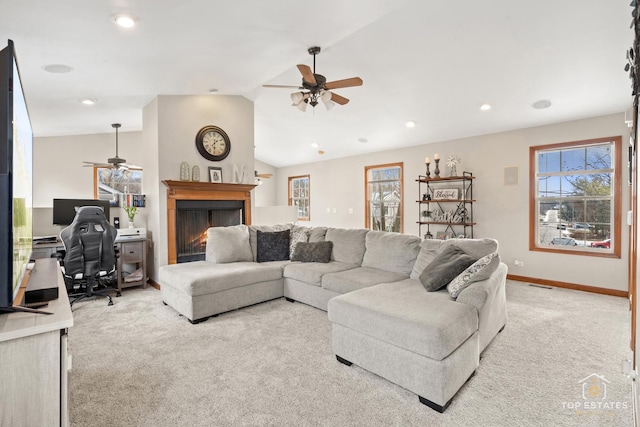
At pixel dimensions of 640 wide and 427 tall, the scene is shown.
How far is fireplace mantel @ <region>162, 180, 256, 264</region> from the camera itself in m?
4.72

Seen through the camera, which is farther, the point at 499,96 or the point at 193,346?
the point at 499,96

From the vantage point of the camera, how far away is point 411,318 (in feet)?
6.66

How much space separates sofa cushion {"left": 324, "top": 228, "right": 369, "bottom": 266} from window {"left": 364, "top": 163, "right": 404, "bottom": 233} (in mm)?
2791

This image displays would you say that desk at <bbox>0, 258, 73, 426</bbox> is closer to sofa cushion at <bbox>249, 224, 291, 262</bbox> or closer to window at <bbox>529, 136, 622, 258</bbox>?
sofa cushion at <bbox>249, 224, 291, 262</bbox>

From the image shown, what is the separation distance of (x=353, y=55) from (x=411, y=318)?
10.2ft

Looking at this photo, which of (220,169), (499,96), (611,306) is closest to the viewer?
(611,306)

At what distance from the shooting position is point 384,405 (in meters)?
1.92

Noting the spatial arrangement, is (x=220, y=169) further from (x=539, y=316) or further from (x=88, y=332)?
(x=539, y=316)

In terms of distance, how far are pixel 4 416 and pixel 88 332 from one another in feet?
7.79

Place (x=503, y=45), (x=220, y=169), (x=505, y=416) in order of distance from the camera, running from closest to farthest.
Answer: (x=505, y=416), (x=503, y=45), (x=220, y=169)

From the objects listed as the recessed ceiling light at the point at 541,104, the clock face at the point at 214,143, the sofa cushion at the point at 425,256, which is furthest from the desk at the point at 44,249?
the recessed ceiling light at the point at 541,104

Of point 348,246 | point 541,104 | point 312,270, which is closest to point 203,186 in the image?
point 312,270

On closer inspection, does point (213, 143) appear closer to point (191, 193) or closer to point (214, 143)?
point (214, 143)

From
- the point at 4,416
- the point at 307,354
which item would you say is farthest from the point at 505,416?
the point at 4,416
